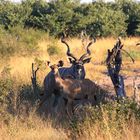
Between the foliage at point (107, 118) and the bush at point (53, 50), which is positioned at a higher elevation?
the bush at point (53, 50)

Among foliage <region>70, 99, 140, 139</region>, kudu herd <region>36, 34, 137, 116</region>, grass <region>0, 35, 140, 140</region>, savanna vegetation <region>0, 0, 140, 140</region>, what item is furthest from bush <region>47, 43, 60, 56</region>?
foliage <region>70, 99, 140, 139</region>

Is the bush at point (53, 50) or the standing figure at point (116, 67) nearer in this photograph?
the standing figure at point (116, 67)

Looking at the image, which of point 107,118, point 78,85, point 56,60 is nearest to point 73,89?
point 78,85

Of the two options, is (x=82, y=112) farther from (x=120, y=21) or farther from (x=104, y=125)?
(x=120, y=21)

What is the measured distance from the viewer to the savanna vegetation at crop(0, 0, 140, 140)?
858cm

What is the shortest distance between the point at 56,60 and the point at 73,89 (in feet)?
34.0

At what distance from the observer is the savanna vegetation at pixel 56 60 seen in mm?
8578

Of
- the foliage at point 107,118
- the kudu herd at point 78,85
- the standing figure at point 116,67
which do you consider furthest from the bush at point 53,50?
→ the foliage at point 107,118

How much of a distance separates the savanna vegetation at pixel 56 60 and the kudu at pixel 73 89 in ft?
1.21

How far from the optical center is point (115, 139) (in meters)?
8.04

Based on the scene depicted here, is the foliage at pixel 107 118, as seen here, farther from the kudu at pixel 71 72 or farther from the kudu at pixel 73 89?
the kudu at pixel 71 72

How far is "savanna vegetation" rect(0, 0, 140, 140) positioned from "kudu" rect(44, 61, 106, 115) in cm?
37

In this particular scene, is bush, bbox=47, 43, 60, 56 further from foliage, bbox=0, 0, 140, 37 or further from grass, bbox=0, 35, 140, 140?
grass, bbox=0, 35, 140, 140

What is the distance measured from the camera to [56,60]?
21.3 metres
